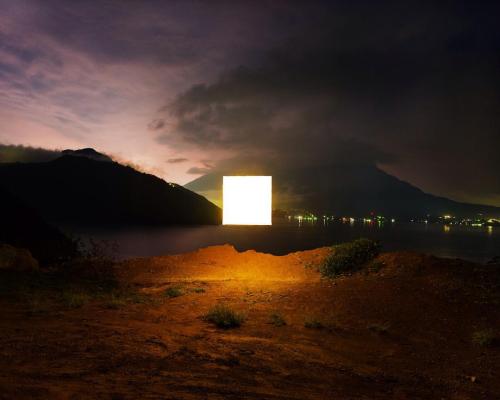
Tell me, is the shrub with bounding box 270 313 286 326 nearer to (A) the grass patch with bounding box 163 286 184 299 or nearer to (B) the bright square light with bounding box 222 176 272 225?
(A) the grass patch with bounding box 163 286 184 299

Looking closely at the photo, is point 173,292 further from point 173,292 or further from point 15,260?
point 15,260

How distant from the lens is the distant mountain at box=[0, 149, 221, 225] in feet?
525

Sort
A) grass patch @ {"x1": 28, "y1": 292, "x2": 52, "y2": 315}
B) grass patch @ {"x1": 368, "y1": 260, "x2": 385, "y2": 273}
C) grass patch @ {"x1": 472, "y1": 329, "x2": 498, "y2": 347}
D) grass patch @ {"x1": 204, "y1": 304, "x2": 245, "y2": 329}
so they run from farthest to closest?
grass patch @ {"x1": 368, "y1": 260, "x2": 385, "y2": 273}
grass patch @ {"x1": 28, "y1": 292, "x2": 52, "y2": 315}
grass patch @ {"x1": 204, "y1": 304, "x2": 245, "y2": 329}
grass patch @ {"x1": 472, "y1": 329, "x2": 498, "y2": 347}

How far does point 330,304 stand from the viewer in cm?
984

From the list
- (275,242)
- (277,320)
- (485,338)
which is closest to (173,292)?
(277,320)

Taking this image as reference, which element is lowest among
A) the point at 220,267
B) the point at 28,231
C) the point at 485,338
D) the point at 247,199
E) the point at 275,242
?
the point at 275,242

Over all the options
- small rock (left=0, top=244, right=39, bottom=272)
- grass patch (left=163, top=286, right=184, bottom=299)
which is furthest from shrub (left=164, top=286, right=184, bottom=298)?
small rock (left=0, top=244, right=39, bottom=272)

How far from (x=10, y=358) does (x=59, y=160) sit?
207 m

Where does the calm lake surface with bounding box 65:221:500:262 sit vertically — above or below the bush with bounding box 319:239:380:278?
below

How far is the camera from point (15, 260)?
54.6 ft

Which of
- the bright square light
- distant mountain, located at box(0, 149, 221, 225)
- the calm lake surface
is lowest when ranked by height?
the calm lake surface

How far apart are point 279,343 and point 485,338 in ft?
13.4

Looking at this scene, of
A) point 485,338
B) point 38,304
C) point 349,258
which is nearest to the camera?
point 485,338

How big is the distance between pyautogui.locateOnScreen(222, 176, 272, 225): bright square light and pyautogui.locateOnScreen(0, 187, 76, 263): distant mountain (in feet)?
68.4
